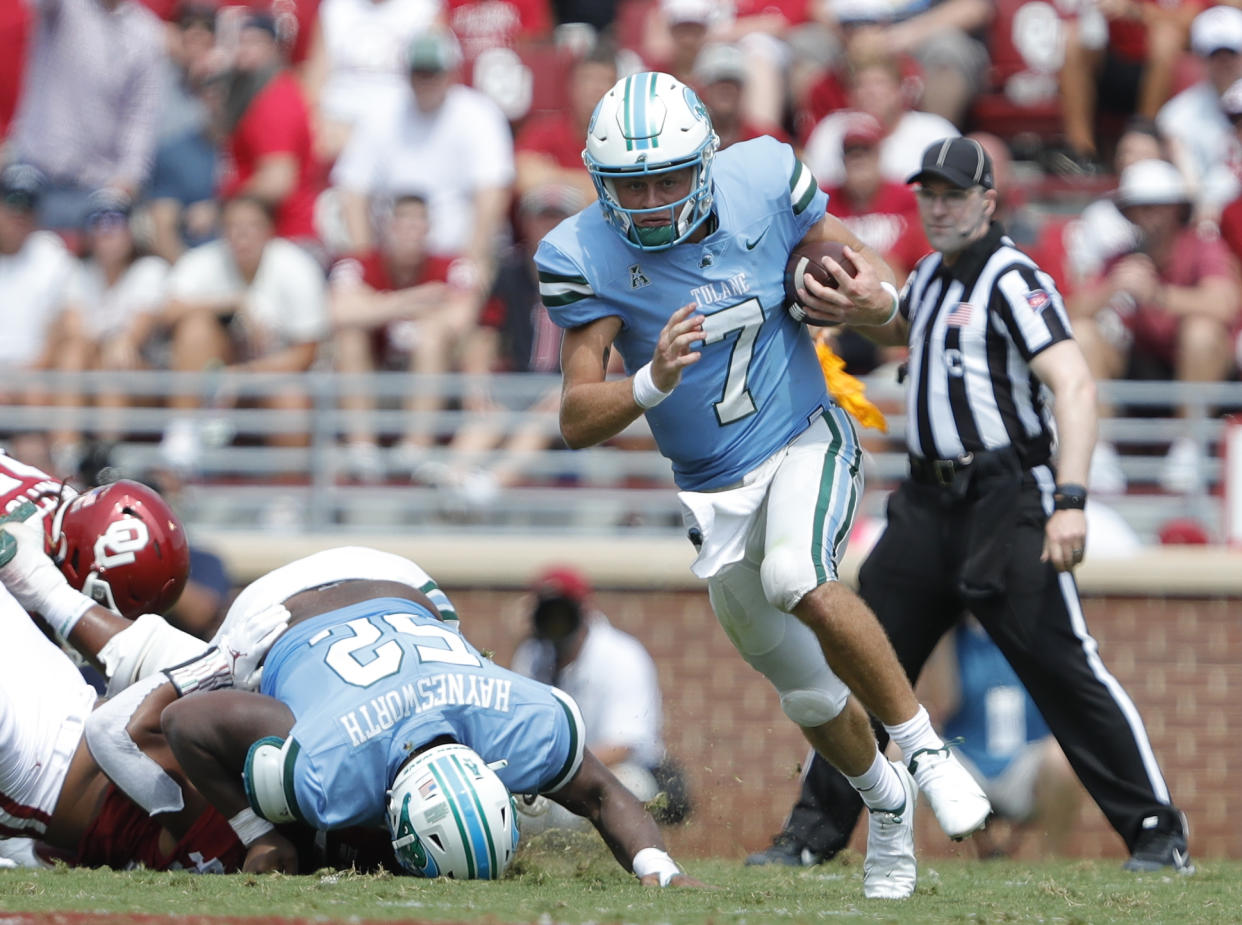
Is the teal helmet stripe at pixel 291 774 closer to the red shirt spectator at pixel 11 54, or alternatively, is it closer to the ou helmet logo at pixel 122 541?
the ou helmet logo at pixel 122 541

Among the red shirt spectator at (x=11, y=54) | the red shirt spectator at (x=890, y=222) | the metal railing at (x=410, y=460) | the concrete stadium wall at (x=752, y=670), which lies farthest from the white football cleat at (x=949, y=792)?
the red shirt spectator at (x=11, y=54)

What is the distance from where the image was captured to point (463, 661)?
17.0 feet

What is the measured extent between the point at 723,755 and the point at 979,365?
3528 mm

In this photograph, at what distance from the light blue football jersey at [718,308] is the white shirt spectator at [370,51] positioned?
6.30m

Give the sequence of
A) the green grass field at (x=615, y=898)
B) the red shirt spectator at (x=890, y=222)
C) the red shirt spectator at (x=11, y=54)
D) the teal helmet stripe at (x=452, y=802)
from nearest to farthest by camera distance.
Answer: the green grass field at (x=615, y=898)
the teal helmet stripe at (x=452, y=802)
the red shirt spectator at (x=890, y=222)
the red shirt spectator at (x=11, y=54)

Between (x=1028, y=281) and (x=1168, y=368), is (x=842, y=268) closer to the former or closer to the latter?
(x=1028, y=281)

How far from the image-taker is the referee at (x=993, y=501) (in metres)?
5.92

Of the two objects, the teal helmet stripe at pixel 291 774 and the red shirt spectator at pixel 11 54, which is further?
the red shirt spectator at pixel 11 54

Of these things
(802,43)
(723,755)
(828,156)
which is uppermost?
(802,43)

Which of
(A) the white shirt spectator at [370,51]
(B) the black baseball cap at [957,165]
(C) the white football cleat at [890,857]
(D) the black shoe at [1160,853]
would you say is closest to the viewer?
(C) the white football cleat at [890,857]

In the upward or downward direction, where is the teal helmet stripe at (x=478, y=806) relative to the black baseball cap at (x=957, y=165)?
downward

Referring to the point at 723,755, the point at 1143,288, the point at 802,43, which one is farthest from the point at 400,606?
the point at 802,43

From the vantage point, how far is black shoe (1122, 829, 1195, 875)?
586cm

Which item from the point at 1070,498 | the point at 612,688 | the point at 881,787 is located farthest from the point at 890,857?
the point at 612,688
